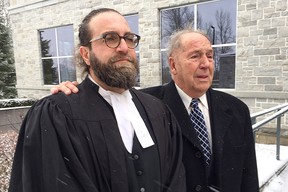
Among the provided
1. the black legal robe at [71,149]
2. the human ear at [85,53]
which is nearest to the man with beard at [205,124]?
the black legal robe at [71,149]

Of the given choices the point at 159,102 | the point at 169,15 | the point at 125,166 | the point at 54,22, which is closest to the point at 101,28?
the point at 159,102

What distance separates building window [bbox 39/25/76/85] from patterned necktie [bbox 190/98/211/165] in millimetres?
10535

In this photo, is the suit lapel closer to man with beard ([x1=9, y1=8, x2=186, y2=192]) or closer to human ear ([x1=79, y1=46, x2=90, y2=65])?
man with beard ([x1=9, y1=8, x2=186, y2=192])

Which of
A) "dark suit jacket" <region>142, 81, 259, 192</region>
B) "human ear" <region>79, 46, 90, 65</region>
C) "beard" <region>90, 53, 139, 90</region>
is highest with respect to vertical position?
"human ear" <region>79, 46, 90, 65</region>

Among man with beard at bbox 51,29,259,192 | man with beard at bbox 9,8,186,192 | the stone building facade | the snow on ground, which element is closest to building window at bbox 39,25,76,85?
the stone building facade

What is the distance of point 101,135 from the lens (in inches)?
53.5

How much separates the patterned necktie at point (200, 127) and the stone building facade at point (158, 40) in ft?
19.7

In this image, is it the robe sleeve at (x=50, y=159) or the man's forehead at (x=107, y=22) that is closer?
the robe sleeve at (x=50, y=159)

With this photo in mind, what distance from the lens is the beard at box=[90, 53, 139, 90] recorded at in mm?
1477

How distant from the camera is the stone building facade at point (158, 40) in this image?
7.07 m

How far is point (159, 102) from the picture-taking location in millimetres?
1810

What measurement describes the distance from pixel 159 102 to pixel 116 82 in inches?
16.8

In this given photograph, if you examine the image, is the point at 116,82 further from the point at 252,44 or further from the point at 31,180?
the point at 252,44

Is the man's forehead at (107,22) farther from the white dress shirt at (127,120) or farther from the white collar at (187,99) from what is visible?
the white collar at (187,99)
